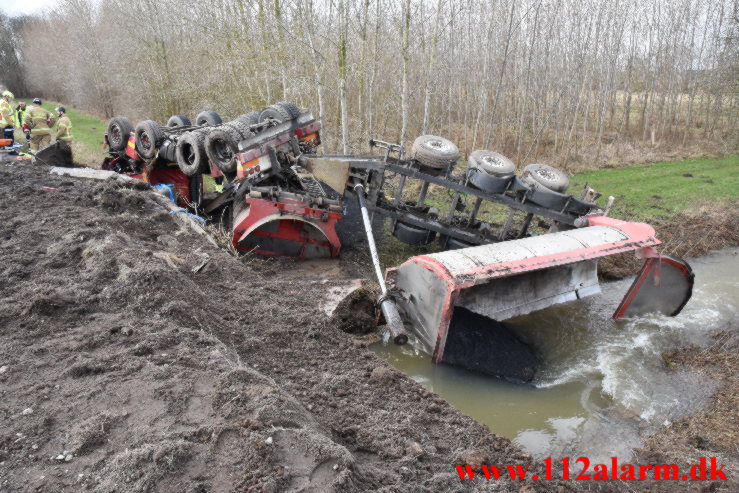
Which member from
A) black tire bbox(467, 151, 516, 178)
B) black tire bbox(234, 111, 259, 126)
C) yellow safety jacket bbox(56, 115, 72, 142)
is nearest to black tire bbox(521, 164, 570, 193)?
black tire bbox(467, 151, 516, 178)

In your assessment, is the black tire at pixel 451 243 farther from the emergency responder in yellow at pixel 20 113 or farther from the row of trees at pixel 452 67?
the emergency responder in yellow at pixel 20 113

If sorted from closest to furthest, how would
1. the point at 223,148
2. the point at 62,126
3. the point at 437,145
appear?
the point at 437,145 < the point at 223,148 < the point at 62,126

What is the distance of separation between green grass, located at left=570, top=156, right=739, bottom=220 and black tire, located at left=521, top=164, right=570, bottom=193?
448 cm

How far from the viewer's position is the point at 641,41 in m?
19.7

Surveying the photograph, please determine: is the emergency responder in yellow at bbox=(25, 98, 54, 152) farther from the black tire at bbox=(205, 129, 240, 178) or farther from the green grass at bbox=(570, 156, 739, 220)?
the green grass at bbox=(570, 156, 739, 220)

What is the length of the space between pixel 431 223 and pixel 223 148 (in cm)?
325

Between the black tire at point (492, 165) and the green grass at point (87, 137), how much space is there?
10010mm

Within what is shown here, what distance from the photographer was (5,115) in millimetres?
12922

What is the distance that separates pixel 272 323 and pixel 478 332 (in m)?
2.13

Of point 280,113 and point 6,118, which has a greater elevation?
point 280,113

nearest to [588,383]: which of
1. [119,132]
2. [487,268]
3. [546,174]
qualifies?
[487,268]

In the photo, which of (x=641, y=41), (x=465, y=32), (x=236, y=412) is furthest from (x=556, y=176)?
(x=641, y=41)

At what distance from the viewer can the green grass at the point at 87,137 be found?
1423cm

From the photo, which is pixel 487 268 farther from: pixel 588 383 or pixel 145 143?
pixel 145 143
